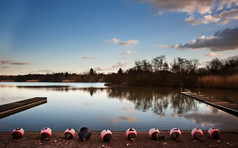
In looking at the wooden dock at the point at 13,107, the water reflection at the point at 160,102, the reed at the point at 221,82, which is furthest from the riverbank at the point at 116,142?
the reed at the point at 221,82

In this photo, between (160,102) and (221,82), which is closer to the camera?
(160,102)

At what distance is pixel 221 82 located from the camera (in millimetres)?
22203

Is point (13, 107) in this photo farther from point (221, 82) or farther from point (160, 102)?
point (221, 82)

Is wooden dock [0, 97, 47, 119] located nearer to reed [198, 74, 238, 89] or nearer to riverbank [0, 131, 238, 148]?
riverbank [0, 131, 238, 148]

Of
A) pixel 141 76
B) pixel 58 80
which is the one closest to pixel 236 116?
pixel 141 76

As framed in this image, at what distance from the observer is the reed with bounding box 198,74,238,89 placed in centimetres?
2030

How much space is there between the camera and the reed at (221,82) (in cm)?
2030

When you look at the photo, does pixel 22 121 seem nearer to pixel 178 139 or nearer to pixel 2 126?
pixel 2 126

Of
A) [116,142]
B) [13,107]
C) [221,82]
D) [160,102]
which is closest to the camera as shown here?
[116,142]

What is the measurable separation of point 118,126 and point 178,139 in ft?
8.57

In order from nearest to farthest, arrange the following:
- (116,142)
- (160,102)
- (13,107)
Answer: (116,142), (13,107), (160,102)

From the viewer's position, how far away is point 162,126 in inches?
278

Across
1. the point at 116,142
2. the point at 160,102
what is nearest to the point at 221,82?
the point at 160,102

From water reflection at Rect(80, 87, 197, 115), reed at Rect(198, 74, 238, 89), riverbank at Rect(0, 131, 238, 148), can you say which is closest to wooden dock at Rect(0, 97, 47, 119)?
riverbank at Rect(0, 131, 238, 148)
